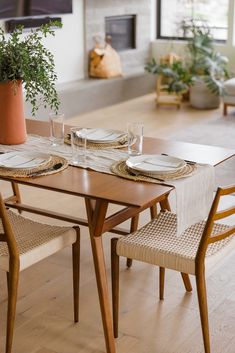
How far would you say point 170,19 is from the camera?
27.9 ft

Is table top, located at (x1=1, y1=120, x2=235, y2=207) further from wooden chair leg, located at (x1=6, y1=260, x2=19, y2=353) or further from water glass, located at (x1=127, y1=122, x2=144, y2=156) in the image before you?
wooden chair leg, located at (x1=6, y1=260, x2=19, y2=353)

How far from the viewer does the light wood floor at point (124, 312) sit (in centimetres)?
273

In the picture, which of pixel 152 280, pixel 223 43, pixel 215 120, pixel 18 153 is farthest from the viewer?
pixel 223 43

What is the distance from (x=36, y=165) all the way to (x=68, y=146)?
359 mm

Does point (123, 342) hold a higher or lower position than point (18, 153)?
lower

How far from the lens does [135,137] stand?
2842 mm

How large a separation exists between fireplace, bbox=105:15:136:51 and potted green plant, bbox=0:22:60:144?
194 inches

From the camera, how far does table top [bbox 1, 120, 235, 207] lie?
2.38 metres

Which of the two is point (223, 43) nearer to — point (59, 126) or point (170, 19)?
A: point (170, 19)

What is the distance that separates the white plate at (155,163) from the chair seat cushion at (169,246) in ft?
0.92

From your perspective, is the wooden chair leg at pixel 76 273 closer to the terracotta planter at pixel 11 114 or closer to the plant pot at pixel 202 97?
the terracotta planter at pixel 11 114

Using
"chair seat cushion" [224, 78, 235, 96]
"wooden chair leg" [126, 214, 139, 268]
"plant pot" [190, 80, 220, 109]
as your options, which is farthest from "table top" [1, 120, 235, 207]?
"plant pot" [190, 80, 220, 109]

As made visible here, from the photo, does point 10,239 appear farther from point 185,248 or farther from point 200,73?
point 200,73

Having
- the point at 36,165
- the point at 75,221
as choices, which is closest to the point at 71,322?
the point at 75,221
